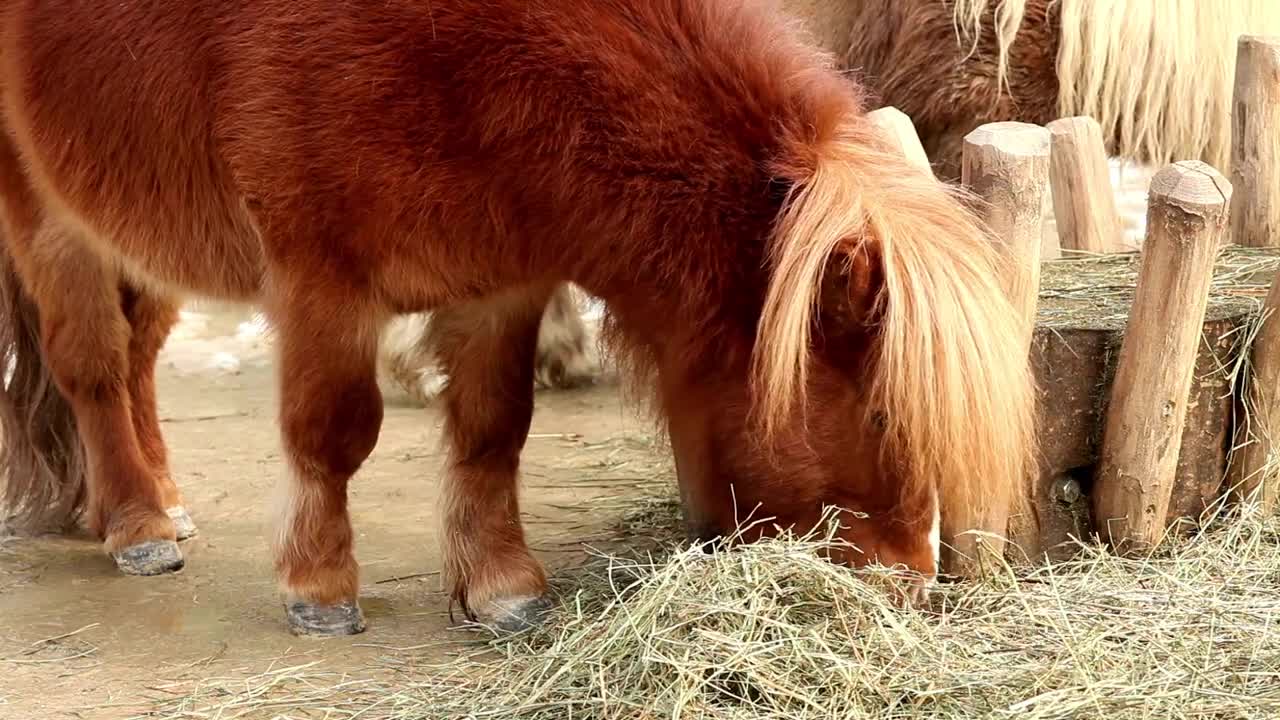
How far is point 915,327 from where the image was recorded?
9.60ft

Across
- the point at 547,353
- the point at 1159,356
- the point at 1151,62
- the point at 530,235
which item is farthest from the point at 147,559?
the point at 1151,62

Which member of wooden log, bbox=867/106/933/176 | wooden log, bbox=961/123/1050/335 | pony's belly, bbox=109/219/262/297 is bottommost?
pony's belly, bbox=109/219/262/297

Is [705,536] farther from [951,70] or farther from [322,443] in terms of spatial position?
[951,70]

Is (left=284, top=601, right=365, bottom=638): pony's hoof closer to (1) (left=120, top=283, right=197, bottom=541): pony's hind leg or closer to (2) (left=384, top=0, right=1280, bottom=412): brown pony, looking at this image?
(1) (left=120, top=283, right=197, bottom=541): pony's hind leg

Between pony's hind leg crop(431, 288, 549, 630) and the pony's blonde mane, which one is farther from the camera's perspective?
the pony's blonde mane

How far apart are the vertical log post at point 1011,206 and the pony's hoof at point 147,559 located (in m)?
2.08

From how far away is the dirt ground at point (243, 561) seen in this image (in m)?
3.60

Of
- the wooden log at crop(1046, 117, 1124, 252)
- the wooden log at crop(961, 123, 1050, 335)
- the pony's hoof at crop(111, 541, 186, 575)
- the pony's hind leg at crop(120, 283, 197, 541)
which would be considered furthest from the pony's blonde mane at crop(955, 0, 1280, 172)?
the pony's hoof at crop(111, 541, 186, 575)

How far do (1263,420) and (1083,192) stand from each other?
3.86ft

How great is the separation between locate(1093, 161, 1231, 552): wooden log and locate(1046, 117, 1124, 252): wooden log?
110 cm

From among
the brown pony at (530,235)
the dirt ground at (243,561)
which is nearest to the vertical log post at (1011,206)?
the brown pony at (530,235)

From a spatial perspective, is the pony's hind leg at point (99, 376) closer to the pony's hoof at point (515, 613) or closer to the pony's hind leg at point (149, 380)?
the pony's hind leg at point (149, 380)

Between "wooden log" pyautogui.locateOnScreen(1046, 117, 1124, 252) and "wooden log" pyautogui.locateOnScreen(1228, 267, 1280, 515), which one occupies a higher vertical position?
"wooden log" pyautogui.locateOnScreen(1046, 117, 1124, 252)

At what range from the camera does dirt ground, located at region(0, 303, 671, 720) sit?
3604 mm
